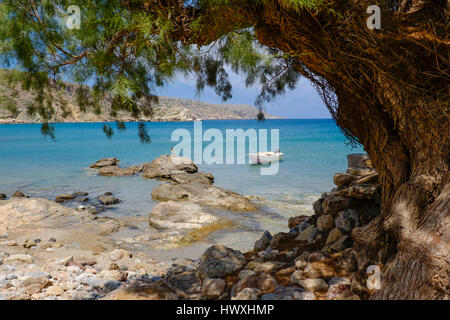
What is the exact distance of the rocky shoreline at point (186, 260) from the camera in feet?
10.3

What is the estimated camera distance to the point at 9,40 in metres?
2.70

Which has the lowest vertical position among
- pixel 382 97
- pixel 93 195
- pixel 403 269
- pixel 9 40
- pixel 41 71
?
pixel 93 195

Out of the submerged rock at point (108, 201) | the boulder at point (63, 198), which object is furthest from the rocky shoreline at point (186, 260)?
the boulder at point (63, 198)

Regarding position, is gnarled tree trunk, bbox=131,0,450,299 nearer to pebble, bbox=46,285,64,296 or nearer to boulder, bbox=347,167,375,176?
boulder, bbox=347,167,375,176

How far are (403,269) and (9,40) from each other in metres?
3.63

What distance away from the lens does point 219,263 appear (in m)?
3.88

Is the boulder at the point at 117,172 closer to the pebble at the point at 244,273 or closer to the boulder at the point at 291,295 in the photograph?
the pebble at the point at 244,273

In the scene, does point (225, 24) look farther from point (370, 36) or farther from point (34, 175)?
point (34, 175)

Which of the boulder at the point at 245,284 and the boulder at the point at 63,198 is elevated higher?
the boulder at the point at 245,284

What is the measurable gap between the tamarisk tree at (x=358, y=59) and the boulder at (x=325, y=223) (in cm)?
116


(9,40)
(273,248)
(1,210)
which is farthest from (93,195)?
(9,40)

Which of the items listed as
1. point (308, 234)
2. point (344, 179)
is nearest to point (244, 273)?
point (308, 234)

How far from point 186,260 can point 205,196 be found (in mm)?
4834

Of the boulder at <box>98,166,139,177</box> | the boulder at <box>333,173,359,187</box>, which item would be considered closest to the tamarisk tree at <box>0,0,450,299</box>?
the boulder at <box>333,173,359,187</box>
